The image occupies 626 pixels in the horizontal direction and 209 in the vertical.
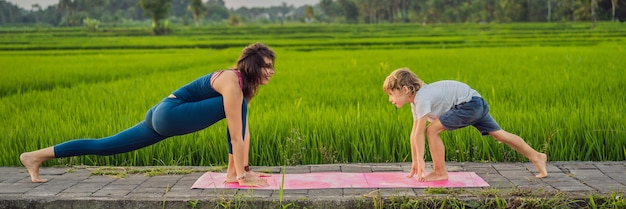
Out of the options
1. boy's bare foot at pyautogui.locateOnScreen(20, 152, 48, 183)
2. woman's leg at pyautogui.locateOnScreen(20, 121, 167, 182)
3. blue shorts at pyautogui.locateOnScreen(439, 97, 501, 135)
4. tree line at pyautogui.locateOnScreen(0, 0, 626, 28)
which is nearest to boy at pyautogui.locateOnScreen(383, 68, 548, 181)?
blue shorts at pyautogui.locateOnScreen(439, 97, 501, 135)

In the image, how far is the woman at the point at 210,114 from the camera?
365 cm

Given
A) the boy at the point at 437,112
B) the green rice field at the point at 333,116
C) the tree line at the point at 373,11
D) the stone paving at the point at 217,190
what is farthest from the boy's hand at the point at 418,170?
the tree line at the point at 373,11

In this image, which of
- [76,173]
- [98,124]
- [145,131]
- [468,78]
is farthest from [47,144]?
[468,78]

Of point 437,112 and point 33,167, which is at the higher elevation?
point 437,112

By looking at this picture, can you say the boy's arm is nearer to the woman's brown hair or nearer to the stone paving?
the stone paving

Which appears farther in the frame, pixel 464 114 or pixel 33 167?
pixel 33 167

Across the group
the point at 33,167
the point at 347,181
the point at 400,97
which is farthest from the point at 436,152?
the point at 33,167

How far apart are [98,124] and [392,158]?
240 cm

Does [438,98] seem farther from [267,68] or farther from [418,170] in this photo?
[267,68]

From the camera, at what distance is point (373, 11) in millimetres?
81188

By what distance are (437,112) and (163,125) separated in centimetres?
131

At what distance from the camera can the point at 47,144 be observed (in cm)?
535

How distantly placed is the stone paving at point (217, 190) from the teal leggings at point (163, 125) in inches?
6.7

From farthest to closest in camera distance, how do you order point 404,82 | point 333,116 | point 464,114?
point 333,116 → point 464,114 → point 404,82
